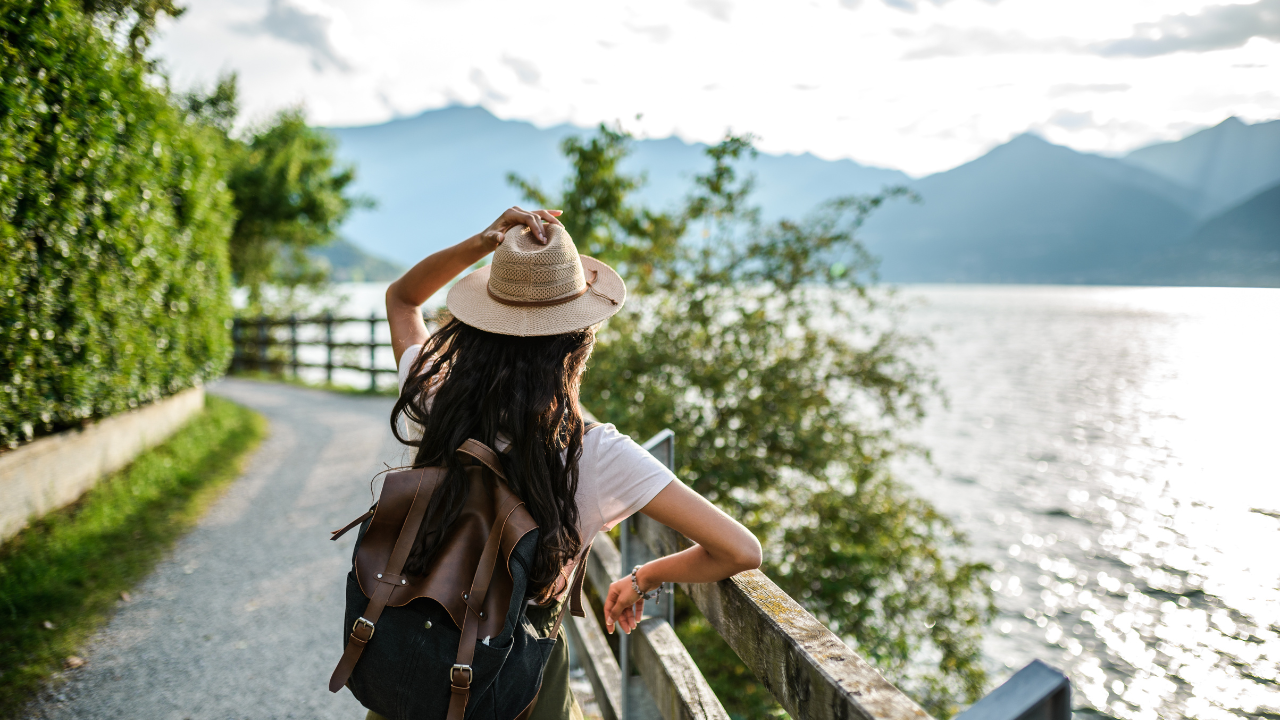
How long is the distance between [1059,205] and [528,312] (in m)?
134

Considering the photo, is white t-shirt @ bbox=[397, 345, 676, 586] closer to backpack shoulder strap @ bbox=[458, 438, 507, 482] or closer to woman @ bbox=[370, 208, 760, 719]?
woman @ bbox=[370, 208, 760, 719]

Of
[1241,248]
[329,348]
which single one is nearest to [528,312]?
[329,348]

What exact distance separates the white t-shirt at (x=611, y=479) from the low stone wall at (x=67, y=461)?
15.7 ft

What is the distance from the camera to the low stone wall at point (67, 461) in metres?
4.41

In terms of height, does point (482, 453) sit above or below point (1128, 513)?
above

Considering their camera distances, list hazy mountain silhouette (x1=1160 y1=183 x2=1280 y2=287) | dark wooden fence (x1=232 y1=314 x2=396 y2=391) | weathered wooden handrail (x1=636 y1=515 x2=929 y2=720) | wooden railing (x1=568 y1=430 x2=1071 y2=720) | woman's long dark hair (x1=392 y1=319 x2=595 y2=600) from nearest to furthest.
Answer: wooden railing (x1=568 y1=430 x2=1071 y2=720) → weathered wooden handrail (x1=636 y1=515 x2=929 y2=720) → woman's long dark hair (x1=392 y1=319 x2=595 y2=600) → dark wooden fence (x1=232 y1=314 x2=396 y2=391) → hazy mountain silhouette (x1=1160 y1=183 x2=1280 y2=287)

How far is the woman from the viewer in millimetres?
1434

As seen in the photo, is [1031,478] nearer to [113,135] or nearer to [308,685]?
[308,685]

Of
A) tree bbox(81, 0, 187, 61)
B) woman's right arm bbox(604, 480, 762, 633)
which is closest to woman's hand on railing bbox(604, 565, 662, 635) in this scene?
woman's right arm bbox(604, 480, 762, 633)

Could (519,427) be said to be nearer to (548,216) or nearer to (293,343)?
(548,216)

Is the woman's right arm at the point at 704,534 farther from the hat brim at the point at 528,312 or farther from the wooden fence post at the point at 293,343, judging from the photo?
the wooden fence post at the point at 293,343

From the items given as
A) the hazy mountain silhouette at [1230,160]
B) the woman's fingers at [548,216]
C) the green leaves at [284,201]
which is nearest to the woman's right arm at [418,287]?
the woman's fingers at [548,216]

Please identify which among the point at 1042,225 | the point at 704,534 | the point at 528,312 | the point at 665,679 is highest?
the point at 1042,225

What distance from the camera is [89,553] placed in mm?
4492
